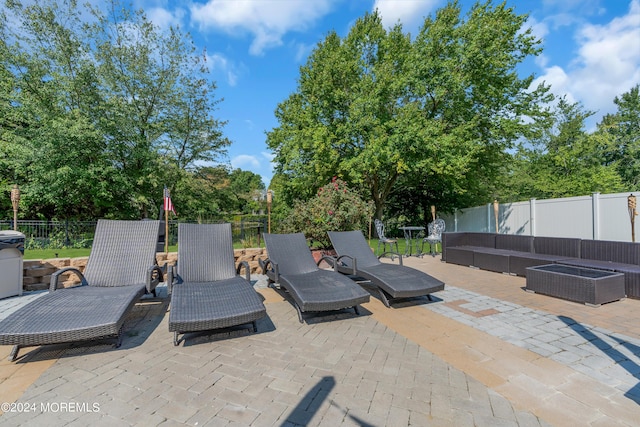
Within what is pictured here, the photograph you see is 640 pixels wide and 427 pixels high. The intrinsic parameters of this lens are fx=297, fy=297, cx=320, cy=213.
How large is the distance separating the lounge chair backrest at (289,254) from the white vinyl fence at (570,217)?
29.5 ft

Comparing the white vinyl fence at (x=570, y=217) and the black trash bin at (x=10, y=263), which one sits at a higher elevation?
the white vinyl fence at (x=570, y=217)

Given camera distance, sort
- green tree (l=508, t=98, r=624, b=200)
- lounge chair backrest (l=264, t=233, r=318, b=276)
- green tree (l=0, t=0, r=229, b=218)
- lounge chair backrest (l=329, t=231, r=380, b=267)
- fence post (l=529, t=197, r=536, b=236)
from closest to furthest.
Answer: lounge chair backrest (l=264, t=233, r=318, b=276) → lounge chair backrest (l=329, t=231, r=380, b=267) → fence post (l=529, t=197, r=536, b=236) → green tree (l=0, t=0, r=229, b=218) → green tree (l=508, t=98, r=624, b=200)

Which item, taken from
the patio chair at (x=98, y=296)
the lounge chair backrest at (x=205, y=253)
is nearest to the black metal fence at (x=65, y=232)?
the lounge chair backrest at (x=205, y=253)

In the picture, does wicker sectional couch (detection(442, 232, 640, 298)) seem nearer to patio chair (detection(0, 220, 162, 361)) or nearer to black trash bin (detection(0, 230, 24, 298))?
patio chair (detection(0, 220, 162, 361))

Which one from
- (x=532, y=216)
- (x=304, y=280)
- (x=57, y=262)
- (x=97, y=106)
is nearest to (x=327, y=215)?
(x=304, y=280)

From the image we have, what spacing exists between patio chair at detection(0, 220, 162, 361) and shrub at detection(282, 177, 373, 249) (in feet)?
13.0

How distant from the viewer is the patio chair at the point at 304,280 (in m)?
3.68

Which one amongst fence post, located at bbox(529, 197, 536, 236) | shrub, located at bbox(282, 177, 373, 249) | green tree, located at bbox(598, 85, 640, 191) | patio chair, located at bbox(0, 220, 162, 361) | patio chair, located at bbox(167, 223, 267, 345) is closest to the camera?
patio chair, located at bbox(0, 220, 162, 361)

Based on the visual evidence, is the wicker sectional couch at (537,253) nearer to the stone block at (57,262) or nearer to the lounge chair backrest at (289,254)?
the lounge chair backrest at (289,254)

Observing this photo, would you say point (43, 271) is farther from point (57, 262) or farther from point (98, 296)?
point (98, 296)

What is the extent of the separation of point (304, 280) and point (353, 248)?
1.63 metres

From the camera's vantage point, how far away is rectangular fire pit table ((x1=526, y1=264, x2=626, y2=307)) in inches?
169

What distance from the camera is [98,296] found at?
3.45 m

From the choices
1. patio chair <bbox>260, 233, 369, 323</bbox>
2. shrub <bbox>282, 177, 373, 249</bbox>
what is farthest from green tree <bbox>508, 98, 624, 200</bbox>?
patio chair <bbox>260, 233, 369, 323</bbox>
